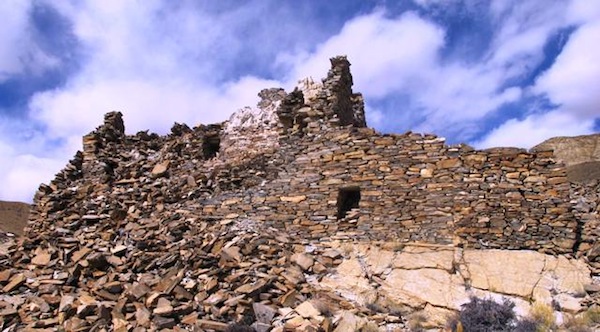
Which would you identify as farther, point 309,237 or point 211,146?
point 211,146

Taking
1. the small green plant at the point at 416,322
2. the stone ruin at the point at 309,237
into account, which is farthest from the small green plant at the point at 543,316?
the small green plant at the point at 416,322

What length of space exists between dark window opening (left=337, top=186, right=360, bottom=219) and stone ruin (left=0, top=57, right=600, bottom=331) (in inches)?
1.3

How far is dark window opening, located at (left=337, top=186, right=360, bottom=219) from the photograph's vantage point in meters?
10.9

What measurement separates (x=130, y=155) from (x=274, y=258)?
24.8ft

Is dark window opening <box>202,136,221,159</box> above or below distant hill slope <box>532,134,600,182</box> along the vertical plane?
below

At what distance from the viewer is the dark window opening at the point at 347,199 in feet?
35.7

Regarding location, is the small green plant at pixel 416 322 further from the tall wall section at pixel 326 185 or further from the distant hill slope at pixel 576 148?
the distant hill slope at pixel 576 148

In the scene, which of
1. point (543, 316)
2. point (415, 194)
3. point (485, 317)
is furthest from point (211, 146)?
point (543, 316)

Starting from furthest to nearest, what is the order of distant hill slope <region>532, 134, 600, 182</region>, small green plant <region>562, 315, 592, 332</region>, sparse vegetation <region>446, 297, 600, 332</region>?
distant hill slope <region>532, 134, 600, 182</region> → sparse vegetation <region>446, 297, 600, 332</region> → small green plant <region>562, 315, 592, 332</region>

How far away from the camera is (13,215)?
37062 millimetres

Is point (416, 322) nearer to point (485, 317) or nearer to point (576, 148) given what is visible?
point (485, 317)

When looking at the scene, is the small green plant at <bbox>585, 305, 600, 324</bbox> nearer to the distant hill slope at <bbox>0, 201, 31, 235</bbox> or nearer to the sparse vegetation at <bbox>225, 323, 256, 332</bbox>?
the sparse vegetation at <bbox>225, 323, 256, 332</bbox>

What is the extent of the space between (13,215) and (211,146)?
2890 centimetres

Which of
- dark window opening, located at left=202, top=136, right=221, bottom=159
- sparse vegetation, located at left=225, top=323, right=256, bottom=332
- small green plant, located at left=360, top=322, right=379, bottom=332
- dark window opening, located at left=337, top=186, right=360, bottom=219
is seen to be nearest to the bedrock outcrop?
small green plant, located at left=360, top=322, right=379, bottom=332
